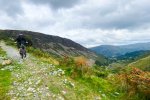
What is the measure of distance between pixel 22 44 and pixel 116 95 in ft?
62.2

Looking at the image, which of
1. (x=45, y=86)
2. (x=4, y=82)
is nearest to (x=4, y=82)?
(x=4, y=82)

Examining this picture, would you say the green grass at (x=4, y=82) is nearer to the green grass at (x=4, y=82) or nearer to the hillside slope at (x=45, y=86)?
the green grass at (x=4, y=82)

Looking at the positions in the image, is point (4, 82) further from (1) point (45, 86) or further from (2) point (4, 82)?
(1) point (45, 86)

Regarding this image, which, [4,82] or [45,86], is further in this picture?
[4,82]

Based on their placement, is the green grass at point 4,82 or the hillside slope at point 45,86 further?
the hillside slope at point 45,86

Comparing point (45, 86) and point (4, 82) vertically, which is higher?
point (45, 86)

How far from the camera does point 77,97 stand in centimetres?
1736

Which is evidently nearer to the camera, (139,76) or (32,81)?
(139,76)

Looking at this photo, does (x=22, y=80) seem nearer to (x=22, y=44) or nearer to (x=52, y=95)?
(x=52, y=95)

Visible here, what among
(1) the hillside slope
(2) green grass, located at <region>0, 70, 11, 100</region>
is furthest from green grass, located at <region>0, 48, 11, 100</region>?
(1) the hillside slope

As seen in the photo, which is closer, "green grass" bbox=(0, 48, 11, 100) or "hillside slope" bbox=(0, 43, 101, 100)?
"green grass" bbox=(0, 48, 11, 100)

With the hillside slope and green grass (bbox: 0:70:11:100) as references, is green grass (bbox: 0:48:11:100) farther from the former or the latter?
the hillside slope

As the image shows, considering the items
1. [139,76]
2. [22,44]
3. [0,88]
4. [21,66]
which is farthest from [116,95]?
[22,44]

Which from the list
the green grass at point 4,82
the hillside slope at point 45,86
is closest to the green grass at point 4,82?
the green grass at point 4,82
